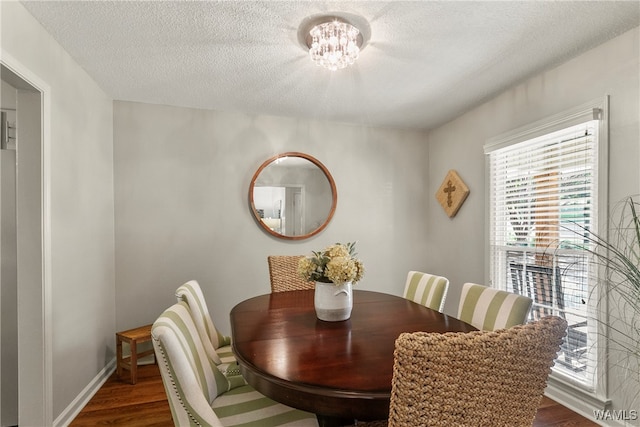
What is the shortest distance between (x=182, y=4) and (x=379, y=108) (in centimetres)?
199

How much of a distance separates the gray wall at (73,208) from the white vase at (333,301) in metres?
1.61

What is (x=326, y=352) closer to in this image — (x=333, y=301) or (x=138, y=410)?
(x=333, y=301)

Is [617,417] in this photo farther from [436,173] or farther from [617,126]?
[436,173]

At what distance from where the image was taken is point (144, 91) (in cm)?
277

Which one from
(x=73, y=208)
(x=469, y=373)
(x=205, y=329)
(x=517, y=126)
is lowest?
(x=205, y=329)

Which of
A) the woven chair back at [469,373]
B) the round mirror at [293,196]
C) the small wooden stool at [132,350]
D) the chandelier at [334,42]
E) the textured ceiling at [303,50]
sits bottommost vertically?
the small wooden stool at [132,350]

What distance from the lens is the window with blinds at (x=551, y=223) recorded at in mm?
2150

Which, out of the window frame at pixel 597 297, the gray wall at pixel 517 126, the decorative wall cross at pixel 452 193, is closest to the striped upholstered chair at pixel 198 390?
the window frame at pixel 597 297

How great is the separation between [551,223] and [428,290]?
3.59ft

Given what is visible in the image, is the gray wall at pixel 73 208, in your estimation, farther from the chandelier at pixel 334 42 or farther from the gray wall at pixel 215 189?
the chandelier at pixel 334 42

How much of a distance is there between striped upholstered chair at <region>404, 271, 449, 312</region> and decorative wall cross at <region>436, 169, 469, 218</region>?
1.26 m

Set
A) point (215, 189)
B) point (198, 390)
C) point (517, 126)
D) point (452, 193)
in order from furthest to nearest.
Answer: point (452, 193)
point (215, 189)
point (517, 126)
point (198, 390)

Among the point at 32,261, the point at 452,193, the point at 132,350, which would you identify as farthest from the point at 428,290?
the point at 32,261

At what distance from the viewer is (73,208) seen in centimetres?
221
